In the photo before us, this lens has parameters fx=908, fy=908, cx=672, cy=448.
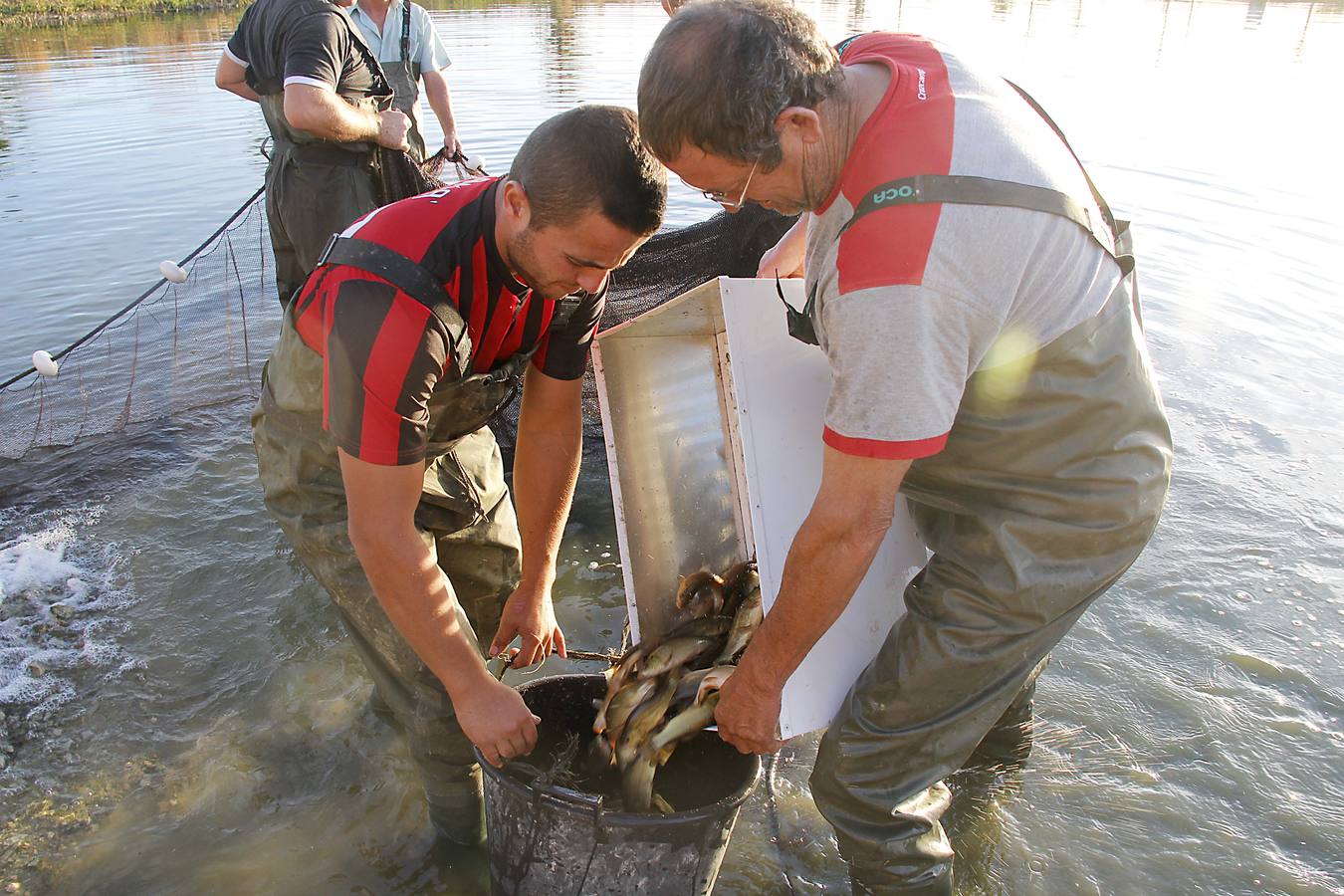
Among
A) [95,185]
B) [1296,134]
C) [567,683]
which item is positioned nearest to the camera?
[567,683]

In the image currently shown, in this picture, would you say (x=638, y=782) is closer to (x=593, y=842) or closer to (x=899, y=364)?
(x=593, y=842)

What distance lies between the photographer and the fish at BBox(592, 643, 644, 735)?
8.23 feet

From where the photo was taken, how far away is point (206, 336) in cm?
689

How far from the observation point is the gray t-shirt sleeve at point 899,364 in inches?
64.9

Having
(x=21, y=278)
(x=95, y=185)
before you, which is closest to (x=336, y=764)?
(x=21, y=278)

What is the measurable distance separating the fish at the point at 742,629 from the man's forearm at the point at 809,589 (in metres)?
0.69

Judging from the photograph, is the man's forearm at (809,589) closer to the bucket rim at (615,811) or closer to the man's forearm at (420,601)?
the bucket rim at (615,811)

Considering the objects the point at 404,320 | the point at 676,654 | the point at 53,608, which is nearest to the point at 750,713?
the point at 676,654

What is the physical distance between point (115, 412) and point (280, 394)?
4.09 metres

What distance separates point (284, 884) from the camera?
9.09ft

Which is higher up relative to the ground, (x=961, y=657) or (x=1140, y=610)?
(x=961, y=657)

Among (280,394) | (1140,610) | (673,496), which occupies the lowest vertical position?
(1140,610)

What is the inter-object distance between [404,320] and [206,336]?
5731 mm

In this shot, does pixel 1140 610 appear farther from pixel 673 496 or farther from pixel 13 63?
pixel 13 63
